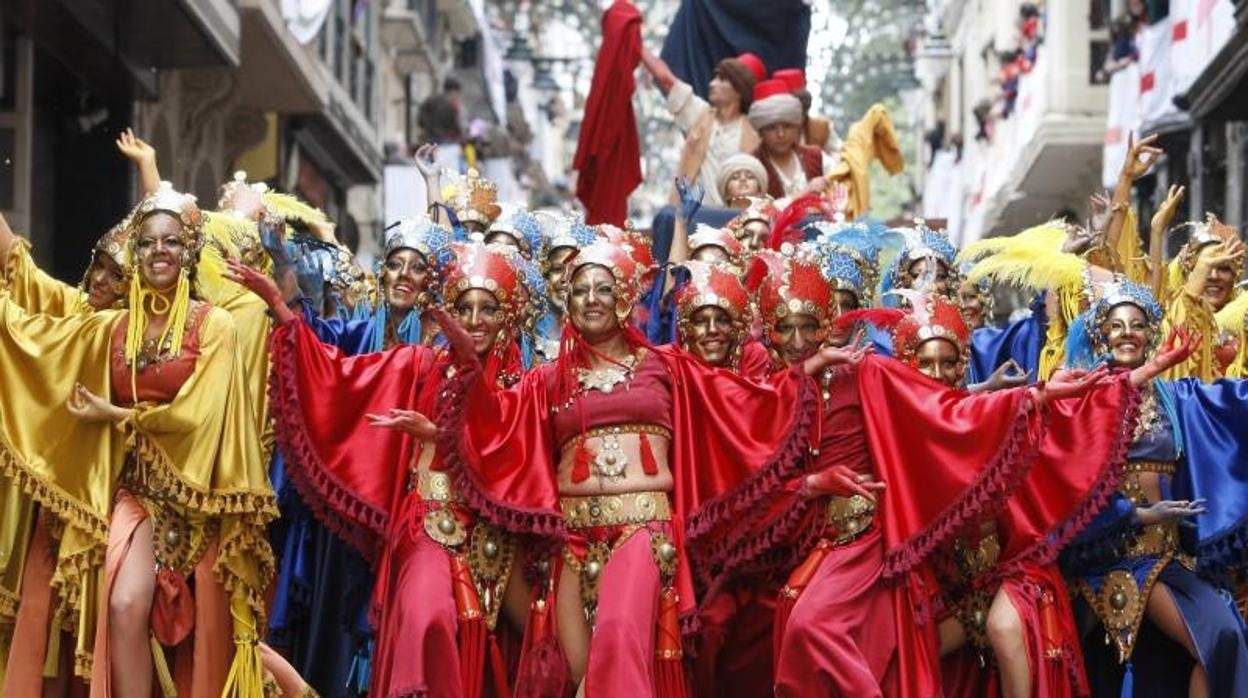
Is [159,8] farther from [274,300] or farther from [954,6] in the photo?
[954,6]

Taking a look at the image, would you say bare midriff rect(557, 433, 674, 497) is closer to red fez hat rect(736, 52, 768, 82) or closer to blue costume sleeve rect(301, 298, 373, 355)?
blue costume sleeve rect(301, 298, 373, 355)

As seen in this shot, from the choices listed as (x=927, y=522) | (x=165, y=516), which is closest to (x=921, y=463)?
(x=927, y=522)

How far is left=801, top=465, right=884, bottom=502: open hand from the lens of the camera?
34.1 ft

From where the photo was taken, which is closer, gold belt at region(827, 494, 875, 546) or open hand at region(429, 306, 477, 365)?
open hand at region(429, 306, 477, 365)

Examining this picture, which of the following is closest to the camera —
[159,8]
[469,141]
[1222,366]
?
[1222,366]

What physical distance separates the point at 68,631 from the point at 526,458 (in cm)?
205

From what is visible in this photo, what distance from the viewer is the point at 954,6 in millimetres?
50531

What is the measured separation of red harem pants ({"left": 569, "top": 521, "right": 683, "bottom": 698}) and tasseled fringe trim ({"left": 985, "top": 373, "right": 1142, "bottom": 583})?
144cm

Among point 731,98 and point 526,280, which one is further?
point 731,98

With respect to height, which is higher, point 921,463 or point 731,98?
point 731,98

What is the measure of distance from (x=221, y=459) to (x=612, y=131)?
24.7ft

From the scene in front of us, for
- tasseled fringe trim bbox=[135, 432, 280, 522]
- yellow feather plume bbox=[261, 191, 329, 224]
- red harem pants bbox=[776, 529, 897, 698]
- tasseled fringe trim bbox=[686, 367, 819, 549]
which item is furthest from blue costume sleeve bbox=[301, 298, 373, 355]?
red harem pants bbox=[776, 529, 897, 698]

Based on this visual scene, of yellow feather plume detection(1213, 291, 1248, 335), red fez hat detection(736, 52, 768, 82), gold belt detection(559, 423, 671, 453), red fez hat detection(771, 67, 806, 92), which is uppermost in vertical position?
red fez hat detection(736, 52, 768, 82)

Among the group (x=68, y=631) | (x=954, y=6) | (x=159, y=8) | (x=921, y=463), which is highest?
(x=954, y=6)
